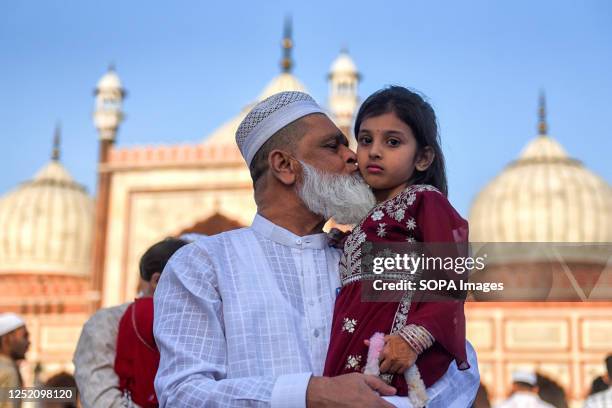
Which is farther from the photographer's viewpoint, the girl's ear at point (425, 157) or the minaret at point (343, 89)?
the minaret at point (343, 89)

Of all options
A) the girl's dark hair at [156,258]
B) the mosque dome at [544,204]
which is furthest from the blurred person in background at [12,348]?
the mosque dome at [544,204]

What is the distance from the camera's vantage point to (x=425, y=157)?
1.97m

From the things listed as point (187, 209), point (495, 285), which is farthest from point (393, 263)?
point (187, 209)

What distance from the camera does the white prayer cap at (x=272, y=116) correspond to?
1983 mm

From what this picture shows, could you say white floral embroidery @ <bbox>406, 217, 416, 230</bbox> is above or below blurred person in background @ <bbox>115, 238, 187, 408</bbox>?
above

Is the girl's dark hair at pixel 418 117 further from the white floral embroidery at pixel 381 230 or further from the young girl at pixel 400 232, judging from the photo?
the white floral embroidery at pixel 381 230

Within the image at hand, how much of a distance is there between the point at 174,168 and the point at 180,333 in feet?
40.8

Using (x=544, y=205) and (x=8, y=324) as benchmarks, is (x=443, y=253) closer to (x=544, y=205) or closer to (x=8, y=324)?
(x=8, y=324)

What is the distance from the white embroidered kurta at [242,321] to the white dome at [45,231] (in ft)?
59.5

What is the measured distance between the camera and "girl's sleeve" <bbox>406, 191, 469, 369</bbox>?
1670 mm

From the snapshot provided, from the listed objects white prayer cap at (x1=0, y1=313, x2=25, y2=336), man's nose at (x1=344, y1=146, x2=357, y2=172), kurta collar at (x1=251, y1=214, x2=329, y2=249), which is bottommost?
white prayer cap at (x1=0, y1=313, x2=25, y2=336)

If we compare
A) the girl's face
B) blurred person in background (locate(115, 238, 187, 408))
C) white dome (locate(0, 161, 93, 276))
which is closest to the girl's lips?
the girl's face

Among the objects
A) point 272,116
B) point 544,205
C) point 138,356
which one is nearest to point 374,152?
point 272,116

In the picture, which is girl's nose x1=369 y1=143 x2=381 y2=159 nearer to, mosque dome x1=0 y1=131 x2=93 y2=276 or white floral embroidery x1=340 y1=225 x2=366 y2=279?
white floral embroidery x1=340 y1=225 x2=366 y2=279
